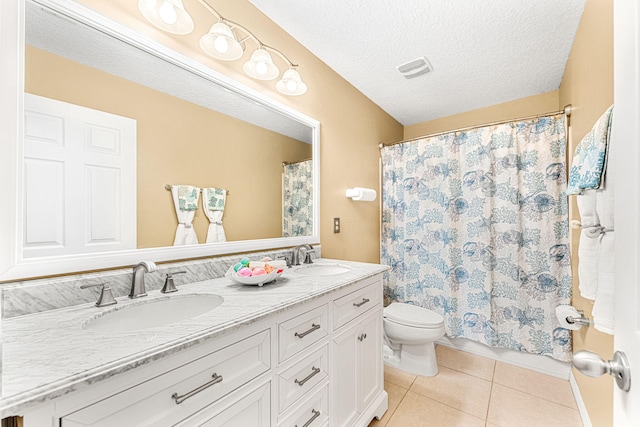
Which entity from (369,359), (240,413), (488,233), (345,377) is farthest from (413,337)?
(240,413)

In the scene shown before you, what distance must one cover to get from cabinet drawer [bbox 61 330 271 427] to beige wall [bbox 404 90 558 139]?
2951mm

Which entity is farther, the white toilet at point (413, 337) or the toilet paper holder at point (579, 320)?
the white toilet at point (413, 337)

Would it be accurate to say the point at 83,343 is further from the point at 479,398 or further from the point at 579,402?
the point at 579,402

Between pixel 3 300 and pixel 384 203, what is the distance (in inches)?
99.0

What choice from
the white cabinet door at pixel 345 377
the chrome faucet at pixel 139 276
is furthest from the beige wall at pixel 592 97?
the chrome faucet at pixel 139 276

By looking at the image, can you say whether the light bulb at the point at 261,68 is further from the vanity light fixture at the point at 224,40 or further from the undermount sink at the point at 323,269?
the undermount sink at the point at 323,269

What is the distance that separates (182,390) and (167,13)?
1347mm

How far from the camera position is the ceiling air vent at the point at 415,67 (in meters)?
1.93

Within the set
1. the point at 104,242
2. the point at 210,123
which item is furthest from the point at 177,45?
the point at 104,242

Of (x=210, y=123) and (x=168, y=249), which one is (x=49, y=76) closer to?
(x=210, y=123)

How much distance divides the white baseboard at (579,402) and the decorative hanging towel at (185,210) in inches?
90.8

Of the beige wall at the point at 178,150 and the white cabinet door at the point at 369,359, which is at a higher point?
the beige wall at the point at 178,150

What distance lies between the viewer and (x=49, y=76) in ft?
2.81

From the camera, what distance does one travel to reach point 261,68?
1.44 meters
